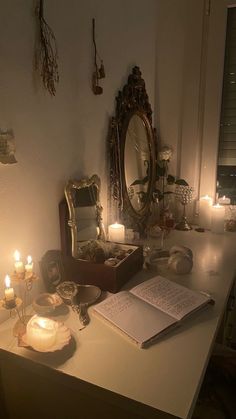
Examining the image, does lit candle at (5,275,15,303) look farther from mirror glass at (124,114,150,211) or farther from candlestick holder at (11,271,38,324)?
mirror glass at (124,114,150,211)

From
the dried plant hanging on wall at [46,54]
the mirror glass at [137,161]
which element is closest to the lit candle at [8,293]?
the dried plant hanging on wall at [46,54]

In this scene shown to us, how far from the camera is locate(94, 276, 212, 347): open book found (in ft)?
3.05

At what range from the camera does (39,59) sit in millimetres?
1036

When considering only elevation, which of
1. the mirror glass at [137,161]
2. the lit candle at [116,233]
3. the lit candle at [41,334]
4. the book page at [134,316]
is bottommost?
the book page at [134,316]

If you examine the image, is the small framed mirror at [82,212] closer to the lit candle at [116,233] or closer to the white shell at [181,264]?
the lit candle at [116,233]

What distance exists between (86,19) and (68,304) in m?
1.13

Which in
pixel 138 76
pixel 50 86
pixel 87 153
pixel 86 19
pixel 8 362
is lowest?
pixel 8 362

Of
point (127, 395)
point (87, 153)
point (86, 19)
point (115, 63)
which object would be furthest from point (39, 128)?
point (127, 395)

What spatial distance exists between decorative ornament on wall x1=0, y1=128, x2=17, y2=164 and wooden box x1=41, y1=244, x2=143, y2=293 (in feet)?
1.29

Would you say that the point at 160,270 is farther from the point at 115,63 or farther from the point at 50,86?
the point at 115,63

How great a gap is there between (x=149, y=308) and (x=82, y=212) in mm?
489

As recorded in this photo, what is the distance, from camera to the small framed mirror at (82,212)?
1246mm

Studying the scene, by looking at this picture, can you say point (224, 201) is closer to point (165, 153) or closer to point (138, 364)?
point (165, 153)

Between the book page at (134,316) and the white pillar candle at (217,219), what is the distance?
97 centimetres
